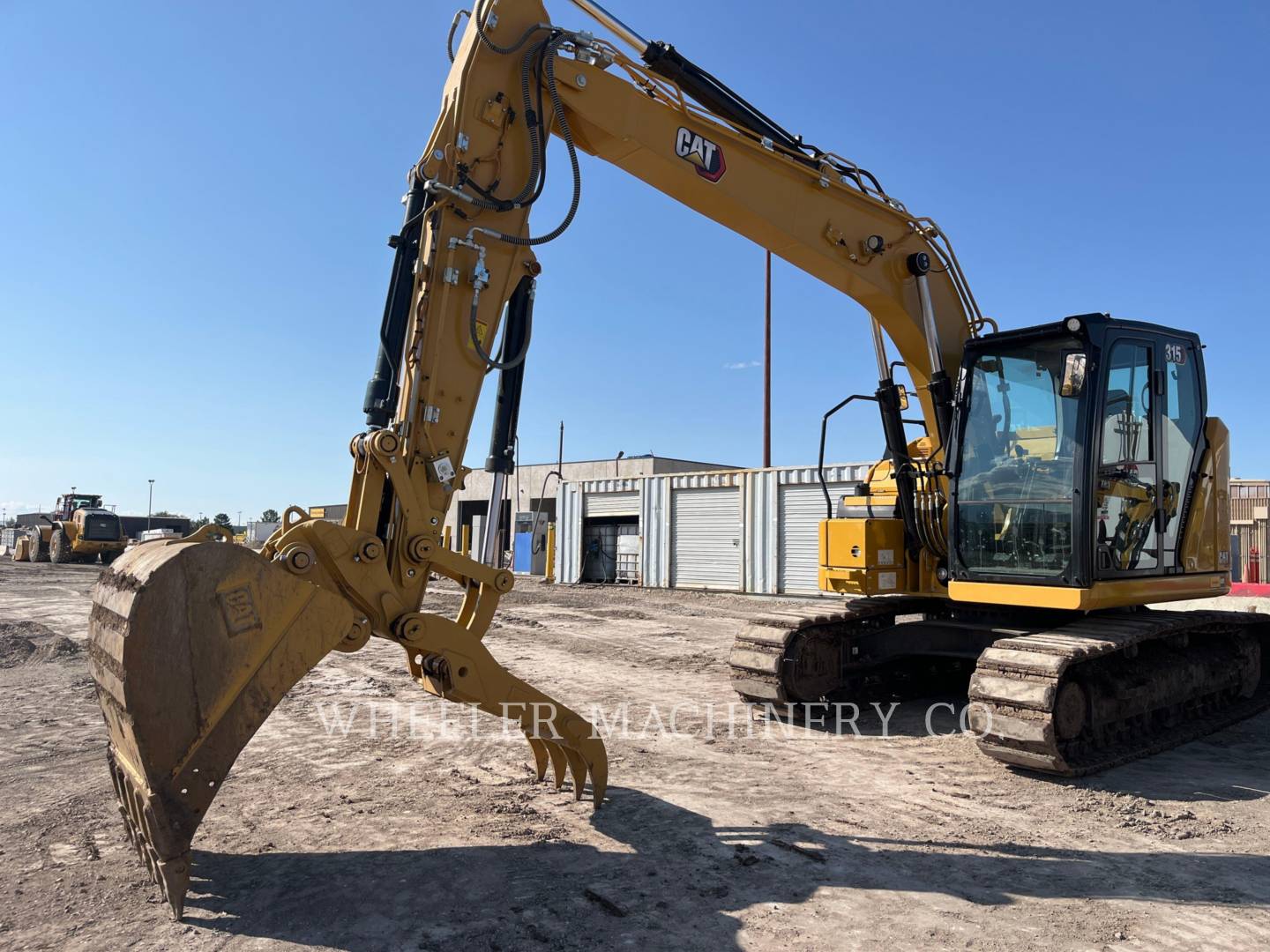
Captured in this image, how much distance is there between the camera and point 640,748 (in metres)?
6.64

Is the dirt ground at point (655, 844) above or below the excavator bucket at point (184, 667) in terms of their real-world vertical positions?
below

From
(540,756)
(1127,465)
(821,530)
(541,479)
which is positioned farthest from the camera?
(541,479)

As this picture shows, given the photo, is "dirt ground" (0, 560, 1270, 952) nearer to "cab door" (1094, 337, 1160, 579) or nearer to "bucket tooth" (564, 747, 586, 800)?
"bucket tooth" (564, 747, 586, 800)

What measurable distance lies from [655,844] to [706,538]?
19.0m

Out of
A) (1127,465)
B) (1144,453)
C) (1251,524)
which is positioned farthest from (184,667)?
(1251,524)

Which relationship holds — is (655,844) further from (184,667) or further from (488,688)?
(184,667)

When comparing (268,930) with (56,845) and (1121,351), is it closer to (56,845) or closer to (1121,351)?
(56,845)

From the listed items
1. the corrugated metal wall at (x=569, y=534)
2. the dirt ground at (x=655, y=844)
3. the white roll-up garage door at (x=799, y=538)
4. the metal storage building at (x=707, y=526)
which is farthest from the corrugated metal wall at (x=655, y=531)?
the dirt ground at (x=655, y=844)

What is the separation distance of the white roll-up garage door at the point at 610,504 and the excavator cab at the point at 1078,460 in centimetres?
1891

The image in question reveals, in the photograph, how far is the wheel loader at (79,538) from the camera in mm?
35969

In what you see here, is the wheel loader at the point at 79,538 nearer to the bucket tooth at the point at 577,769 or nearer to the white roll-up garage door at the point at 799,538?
the white roll-up garage door at the point at 799,538

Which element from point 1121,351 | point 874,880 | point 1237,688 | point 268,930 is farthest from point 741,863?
point 1237,688

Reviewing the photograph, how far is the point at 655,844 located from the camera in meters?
4.61

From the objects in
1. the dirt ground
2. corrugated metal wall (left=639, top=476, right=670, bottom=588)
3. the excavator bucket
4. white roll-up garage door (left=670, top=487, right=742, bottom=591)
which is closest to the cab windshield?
the dirt ground
